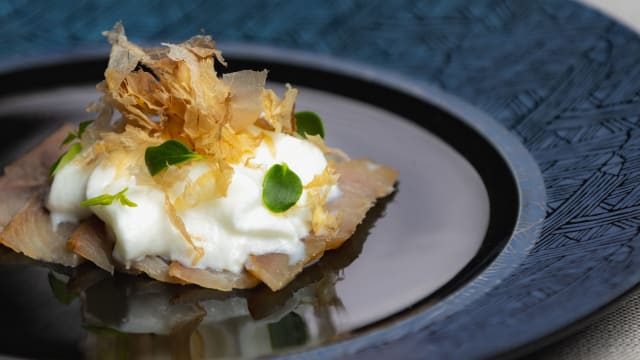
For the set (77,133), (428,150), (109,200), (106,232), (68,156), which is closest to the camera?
(109,200)

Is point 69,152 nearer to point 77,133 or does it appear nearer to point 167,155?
point 77,133

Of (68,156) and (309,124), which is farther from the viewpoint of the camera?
(309,124)

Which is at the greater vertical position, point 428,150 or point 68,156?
point 428,150

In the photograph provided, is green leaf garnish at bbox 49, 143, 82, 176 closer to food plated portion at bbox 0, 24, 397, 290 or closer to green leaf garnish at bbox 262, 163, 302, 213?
food plated portion at bbox 0, 24, 397, 290

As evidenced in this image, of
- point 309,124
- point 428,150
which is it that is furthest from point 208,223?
point 428,150

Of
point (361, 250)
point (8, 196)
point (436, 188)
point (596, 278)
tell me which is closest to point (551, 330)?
point (596, 278)

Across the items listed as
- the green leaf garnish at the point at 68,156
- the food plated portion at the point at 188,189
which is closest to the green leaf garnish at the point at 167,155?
the food plated portion at the point at 188,189

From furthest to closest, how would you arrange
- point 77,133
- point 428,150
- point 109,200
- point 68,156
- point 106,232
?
point 428,150 → point 77,133 → point 68,156 → point 106,232 → point 109,200
